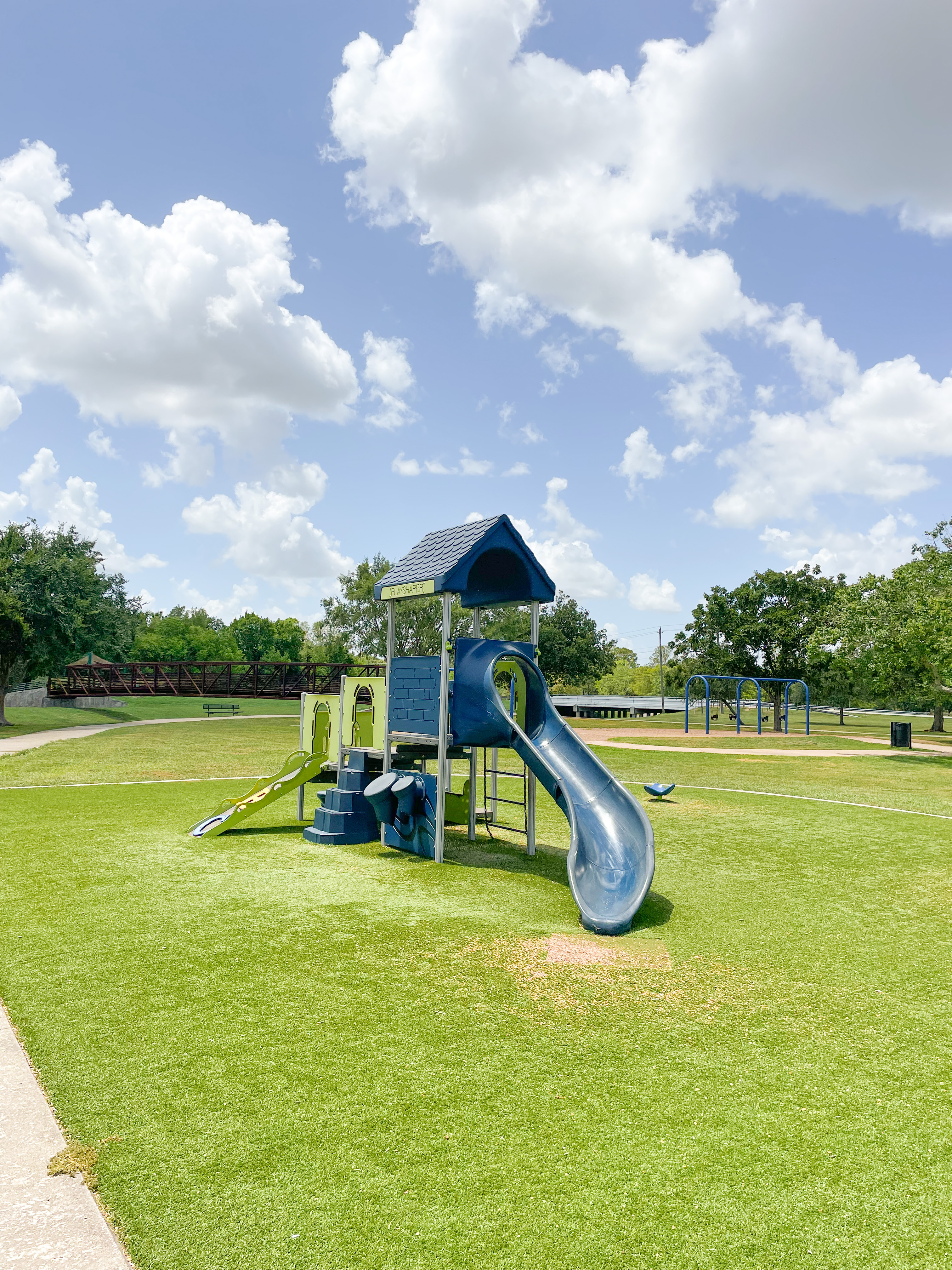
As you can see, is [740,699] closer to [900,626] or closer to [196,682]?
[900,626]

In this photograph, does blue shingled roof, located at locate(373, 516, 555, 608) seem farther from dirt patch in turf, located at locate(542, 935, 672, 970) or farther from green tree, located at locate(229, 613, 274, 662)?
green tree, located at locate(229, 613, 274, 662)

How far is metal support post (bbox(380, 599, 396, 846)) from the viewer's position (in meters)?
11.3

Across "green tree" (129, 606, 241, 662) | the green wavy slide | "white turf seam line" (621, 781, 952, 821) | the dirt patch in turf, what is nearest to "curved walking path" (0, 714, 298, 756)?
the green wavy slide

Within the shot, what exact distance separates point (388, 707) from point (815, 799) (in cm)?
976

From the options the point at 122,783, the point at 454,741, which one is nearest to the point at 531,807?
the point at 454,741

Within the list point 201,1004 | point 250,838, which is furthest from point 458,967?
point 250,838

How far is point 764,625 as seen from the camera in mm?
49031

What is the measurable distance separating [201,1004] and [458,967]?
1907mm

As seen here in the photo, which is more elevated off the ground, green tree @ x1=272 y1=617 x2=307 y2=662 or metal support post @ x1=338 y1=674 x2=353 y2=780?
green tree @ x1=272 y1=617 x2=307 y2=662

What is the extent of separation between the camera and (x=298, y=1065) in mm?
4586

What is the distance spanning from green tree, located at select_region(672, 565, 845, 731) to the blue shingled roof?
131 ft

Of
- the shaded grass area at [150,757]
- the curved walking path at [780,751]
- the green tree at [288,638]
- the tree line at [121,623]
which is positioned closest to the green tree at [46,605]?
the tree line at [121,623]

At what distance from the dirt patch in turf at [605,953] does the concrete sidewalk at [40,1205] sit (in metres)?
3.76

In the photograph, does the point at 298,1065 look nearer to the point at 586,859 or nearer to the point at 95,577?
the point at 586,859
